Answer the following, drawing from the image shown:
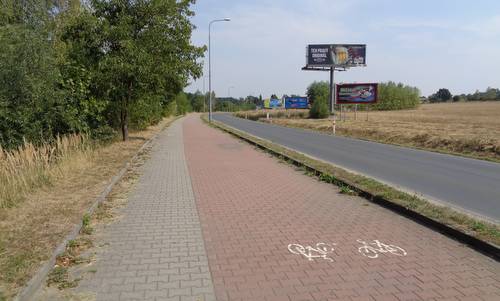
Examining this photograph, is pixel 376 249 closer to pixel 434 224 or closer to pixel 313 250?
pixel 313 250

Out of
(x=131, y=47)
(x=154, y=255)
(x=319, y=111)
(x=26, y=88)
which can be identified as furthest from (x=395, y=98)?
(x=154, y=255)

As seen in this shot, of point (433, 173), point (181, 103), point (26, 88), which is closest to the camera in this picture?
point (433, 173)

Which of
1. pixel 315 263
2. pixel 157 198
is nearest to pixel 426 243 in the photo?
pixel 315 263

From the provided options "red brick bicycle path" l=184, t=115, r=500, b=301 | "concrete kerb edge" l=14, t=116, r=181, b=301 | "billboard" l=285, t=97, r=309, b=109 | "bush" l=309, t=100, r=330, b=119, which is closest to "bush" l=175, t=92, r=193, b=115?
"billboard" l=285, t=97, r=309, b=109

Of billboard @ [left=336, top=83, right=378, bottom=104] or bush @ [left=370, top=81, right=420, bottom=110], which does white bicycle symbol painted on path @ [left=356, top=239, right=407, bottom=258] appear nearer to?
billboard @ [left=336, top=83, right=378, bottom=104]

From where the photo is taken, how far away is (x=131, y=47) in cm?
1823

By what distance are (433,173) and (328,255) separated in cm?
824

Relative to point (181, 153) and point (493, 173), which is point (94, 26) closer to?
point (181, 153)

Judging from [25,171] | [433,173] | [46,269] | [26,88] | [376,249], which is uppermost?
[26,88]

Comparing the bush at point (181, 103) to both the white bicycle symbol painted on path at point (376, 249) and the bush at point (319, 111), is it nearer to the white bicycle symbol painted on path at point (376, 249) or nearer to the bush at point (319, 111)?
the bush at point (319, 111)

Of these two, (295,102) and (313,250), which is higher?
(295,102)

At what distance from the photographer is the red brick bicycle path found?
4.22 metres

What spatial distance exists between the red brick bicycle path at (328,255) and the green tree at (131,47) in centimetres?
1093

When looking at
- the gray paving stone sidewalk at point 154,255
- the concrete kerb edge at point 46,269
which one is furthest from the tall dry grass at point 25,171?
the gray paving stone sidewalk at point 154,255
